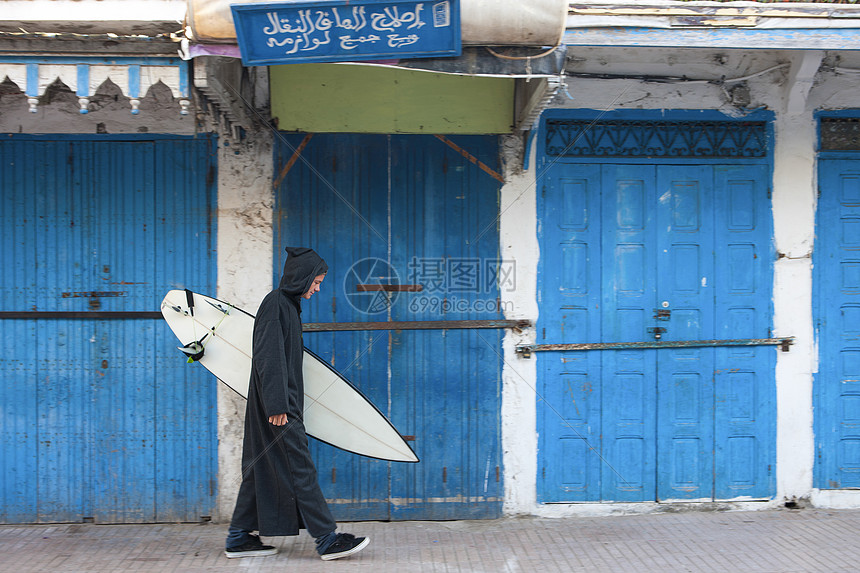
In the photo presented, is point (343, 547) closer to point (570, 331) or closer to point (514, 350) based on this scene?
point (514, 350)

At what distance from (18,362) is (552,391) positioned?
3817 millimetres

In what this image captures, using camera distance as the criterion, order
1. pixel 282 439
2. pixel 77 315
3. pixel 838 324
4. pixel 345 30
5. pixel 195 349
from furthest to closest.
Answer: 1. pixel 838 324
2. pixel 77 315
3. pixel 195 349
4. pixel 282 439
5. pixel 345 30

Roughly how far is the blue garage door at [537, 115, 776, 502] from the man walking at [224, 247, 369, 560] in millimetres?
1728

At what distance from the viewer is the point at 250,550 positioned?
3918mm

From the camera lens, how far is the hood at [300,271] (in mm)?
3793

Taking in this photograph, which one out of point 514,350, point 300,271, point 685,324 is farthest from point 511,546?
point 300,271

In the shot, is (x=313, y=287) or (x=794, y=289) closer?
(x=313, y=287)

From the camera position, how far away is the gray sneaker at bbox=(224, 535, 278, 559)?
391 centimetres

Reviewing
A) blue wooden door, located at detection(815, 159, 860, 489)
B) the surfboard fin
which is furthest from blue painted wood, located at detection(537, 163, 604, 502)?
the surfboard fin

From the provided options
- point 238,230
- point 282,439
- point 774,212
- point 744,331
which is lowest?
point 282,439

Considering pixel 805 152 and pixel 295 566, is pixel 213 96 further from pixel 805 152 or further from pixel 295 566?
pixel 805 152

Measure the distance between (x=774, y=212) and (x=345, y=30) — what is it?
3419mm

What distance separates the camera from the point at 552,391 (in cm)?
465

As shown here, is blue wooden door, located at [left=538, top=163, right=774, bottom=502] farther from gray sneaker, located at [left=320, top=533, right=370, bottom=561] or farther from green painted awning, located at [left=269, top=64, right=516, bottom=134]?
gray sneaker, located at [left=320, top=533, right=370, bottom=561]
